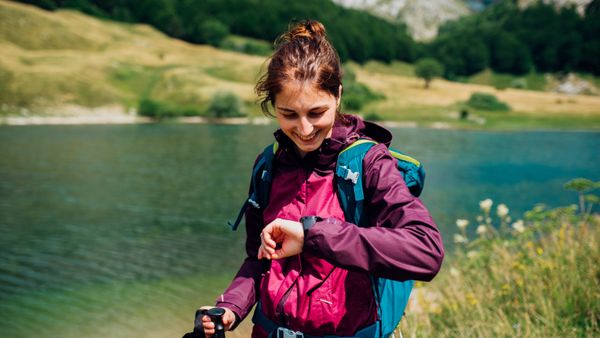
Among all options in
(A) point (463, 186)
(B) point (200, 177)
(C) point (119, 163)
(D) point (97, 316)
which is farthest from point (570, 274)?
(C) point (119, 163)

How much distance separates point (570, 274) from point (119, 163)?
2426 centimetres

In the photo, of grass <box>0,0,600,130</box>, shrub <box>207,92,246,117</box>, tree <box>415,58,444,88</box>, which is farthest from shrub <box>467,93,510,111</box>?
shrub <box>207,92,246,117</box>

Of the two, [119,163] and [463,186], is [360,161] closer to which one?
[463,186]

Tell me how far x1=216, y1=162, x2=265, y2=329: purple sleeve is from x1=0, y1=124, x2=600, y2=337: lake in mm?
5763

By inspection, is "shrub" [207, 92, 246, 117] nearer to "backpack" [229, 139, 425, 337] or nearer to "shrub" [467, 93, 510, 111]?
"shrub" [467, 93, 510, 111]

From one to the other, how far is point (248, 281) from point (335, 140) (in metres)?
0.72

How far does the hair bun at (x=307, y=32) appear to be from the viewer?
224cm

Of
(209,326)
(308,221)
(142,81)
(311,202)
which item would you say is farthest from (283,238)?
(142,81)

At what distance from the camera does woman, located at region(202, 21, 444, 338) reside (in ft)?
6.22

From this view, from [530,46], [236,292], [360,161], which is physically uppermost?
[530,46]

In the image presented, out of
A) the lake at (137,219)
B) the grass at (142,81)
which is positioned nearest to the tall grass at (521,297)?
the lake at (137,219)

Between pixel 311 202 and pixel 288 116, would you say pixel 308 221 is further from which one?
pixel 288 116

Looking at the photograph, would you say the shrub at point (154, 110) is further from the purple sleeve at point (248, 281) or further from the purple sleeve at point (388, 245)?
the purple sleeve at point (388, 245)

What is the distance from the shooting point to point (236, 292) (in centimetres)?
233
